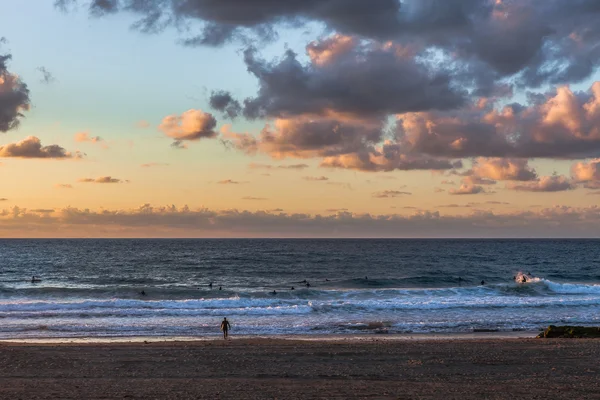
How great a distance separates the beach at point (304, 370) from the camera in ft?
51.1

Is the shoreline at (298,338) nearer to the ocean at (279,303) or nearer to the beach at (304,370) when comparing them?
the ocean at (279,303)

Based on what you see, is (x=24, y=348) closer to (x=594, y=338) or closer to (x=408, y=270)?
(x=594, y=338)

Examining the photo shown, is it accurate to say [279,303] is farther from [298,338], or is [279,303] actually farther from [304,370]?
[304,370]

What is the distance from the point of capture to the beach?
51.1ft

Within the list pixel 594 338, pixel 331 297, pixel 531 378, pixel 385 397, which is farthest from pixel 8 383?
pixel 331 297

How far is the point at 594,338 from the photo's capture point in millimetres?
26078

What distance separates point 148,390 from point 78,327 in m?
16.4

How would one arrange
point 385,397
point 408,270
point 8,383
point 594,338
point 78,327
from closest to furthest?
1. point 385,397
2. point 8,383
3. point 594,338
4. point 78,327
5. point 408,270

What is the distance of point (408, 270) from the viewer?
256 feet

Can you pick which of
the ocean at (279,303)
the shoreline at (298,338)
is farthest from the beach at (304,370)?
the ocean at (279,303)

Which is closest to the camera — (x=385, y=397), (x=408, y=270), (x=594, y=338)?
(x=385, y=397)

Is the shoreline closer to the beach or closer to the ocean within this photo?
the ocean

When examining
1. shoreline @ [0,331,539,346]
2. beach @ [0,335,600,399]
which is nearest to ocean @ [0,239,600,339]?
shoreline @ [0,331,539,346]

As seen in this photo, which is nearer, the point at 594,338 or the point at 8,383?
the point at 8,383
